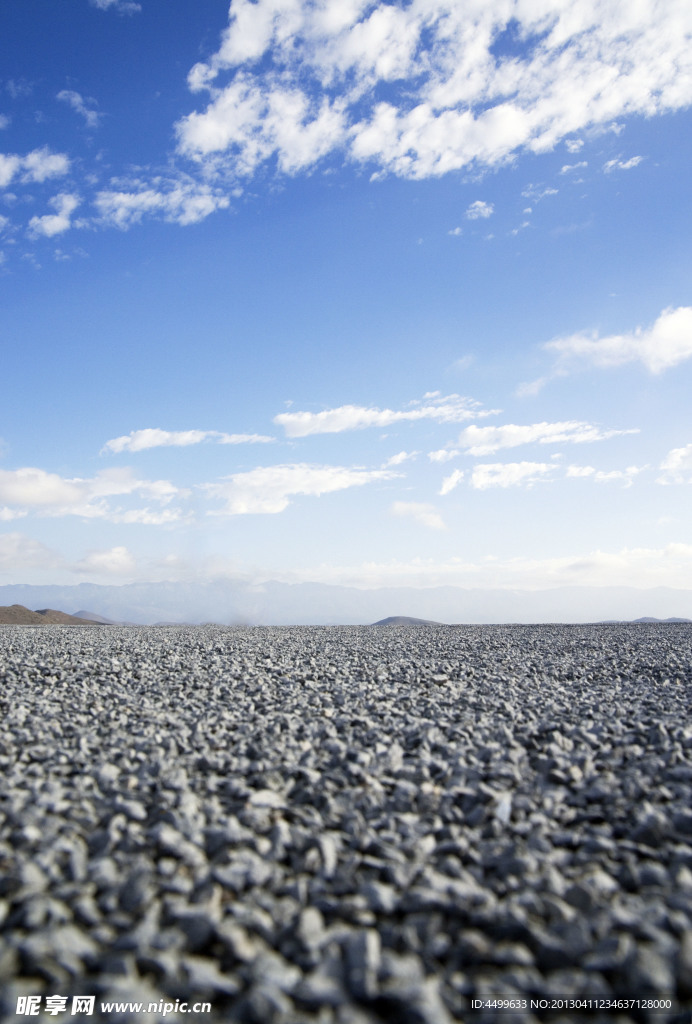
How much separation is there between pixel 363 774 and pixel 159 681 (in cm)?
750

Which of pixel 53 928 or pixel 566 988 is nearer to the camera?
pixel 566 988

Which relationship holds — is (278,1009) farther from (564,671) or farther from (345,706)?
(564,671)

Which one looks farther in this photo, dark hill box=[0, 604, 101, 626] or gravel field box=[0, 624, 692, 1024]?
dark hill box=[0, 604, 101, 626]

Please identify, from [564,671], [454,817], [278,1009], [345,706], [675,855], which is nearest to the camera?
[278,1009]

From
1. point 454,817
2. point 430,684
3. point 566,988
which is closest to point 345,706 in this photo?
point 430,684

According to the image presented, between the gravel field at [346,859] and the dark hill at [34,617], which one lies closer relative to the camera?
the gravel field at [346,859]

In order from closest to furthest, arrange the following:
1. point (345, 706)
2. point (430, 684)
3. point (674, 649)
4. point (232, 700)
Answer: point (345, 706) < point (232, 700) < point (430, 684) < point (674, 649)

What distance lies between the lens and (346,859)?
4160mm

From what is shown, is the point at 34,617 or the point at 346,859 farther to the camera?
the point at 34,617

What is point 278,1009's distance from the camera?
2.73 m

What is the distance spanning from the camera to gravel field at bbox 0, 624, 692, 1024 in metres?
2.92

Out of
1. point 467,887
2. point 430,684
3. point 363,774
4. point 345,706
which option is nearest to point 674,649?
point 430,684

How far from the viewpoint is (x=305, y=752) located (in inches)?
256

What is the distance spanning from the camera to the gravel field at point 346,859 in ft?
9.59
